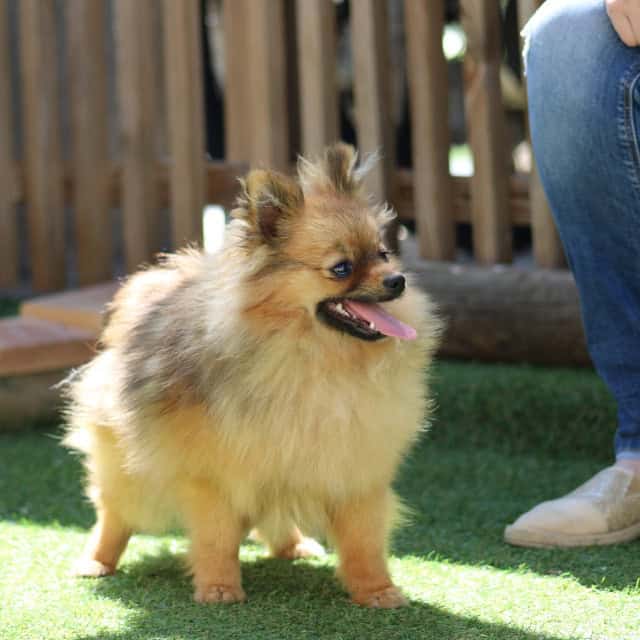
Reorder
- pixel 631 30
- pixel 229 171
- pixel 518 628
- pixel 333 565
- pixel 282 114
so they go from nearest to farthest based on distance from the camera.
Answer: pixel 518 628 → pixel 631 30 → pixel 333 565 → pixel 282 114 → pixel 229 171

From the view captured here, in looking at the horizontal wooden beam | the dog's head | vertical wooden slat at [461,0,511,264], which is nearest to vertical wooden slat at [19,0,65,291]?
the horizontal wooden beam

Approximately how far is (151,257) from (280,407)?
2957 millimetres

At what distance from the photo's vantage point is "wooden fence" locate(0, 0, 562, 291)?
4.53 meters

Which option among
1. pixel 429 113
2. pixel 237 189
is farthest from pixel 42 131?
pixel 429 113

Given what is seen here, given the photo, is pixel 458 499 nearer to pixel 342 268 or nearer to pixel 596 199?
pixel 596 199

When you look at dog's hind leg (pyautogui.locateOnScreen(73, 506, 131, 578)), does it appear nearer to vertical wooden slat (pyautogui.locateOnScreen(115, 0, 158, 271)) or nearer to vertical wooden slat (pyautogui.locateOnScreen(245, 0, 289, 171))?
vertical wooden slat (pyautogui.locateOnScreen(245, 0, 289, 171))

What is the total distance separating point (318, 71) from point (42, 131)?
5.80ft

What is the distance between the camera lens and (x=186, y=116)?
5215 millimetres

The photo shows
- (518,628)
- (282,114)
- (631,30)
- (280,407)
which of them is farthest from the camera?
(282,114)

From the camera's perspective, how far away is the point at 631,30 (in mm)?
2891

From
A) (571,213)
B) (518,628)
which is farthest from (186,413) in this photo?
(571,213)

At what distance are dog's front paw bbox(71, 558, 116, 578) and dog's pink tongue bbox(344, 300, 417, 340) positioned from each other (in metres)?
0.96

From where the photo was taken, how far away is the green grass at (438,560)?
2.52 metres

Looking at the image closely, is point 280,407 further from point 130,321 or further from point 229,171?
point 229,171
